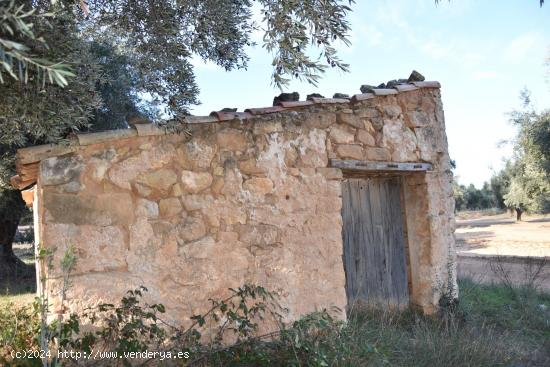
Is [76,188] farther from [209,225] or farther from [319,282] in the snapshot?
[319,282]

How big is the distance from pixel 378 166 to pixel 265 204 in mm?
1420

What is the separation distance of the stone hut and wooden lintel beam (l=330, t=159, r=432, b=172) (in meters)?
0.01

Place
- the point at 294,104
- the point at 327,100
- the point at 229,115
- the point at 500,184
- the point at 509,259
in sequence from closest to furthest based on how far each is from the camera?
the point at 229,115
the point at 294,104
the point at 327,100
the point at 509,259
the point at 500,184

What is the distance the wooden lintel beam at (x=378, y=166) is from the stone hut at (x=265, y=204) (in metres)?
0.01

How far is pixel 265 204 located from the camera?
4.32 metres

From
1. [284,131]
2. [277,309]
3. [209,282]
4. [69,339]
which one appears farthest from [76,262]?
[284,131]

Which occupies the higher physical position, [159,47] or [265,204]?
[159,47]

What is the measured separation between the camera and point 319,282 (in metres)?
4.46

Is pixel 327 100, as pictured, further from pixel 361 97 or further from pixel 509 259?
pixel 509 259

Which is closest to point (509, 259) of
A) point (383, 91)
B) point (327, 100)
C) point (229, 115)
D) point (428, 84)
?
point (428, 84)

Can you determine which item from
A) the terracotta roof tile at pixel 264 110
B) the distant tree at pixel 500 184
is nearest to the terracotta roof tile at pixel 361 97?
the terracotta roof tile at pixel 264 110

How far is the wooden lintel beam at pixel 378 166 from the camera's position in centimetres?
473

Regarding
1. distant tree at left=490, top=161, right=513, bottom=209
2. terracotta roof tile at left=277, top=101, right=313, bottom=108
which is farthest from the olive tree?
distant tree at left=490, top=161, right=513, bottom=209

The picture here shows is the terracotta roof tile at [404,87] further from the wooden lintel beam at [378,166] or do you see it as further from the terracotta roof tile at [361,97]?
the wooden lintel beam at [378,166]
